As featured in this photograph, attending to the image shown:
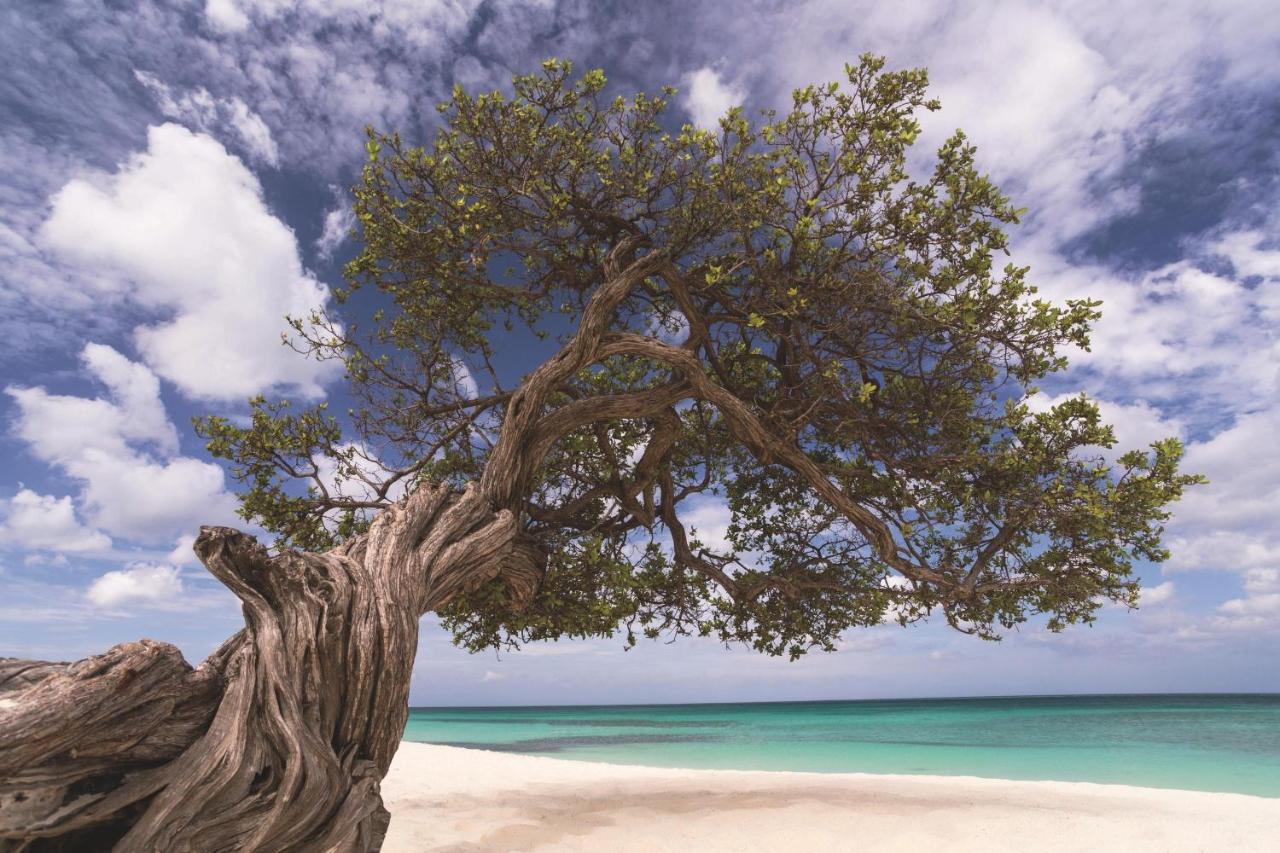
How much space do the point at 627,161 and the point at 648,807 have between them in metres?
8.30

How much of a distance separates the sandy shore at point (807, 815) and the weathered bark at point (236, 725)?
326 cm

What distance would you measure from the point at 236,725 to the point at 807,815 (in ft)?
23.6

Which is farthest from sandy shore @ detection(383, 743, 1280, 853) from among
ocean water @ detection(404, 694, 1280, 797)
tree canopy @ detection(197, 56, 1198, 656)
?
ocean water @ detection(404, 694, 1280, 797)

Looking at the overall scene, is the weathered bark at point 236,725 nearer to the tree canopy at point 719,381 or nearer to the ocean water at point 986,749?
the tree canopy at point 719,381

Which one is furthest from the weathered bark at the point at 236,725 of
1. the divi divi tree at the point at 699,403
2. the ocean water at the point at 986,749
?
the ocean water at the point at 986,749

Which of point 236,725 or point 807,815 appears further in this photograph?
point 807,815

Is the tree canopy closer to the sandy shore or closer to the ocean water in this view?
the sandy shore

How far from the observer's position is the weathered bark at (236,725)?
3.71m

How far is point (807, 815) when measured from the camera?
9.13 meters

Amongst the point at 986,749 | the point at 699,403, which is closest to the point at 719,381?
the point at 699,403

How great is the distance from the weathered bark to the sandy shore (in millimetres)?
3261

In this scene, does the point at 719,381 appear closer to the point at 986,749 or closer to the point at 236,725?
the point at 236,725

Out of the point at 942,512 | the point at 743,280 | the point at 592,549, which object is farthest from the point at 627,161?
the point at 942,512

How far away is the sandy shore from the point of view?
794 cm
